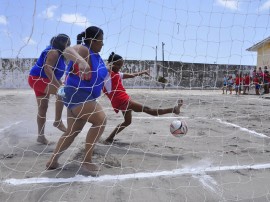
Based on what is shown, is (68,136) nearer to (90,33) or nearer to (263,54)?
(90,33)

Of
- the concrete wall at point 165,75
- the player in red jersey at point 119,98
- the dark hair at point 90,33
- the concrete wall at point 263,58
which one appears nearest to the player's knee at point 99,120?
the dark hair at point 90,33

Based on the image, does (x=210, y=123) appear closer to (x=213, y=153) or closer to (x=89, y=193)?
(x=213, y=153)

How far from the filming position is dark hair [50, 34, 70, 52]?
14.9 feet

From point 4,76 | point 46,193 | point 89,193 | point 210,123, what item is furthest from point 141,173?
point 4,76

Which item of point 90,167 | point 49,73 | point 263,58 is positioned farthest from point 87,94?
point 263,58

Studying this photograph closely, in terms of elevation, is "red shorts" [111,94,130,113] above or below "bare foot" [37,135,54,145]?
above

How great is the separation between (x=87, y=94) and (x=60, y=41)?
4.46 ft

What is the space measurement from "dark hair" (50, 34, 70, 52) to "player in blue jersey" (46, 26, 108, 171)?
91 centimetres

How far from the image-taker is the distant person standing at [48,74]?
175 inches

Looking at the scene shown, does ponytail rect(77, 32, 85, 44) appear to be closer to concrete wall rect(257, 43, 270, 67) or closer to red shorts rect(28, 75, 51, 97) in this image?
red shorts rect(28, 75, 51, 97)

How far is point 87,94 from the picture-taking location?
11.6ft

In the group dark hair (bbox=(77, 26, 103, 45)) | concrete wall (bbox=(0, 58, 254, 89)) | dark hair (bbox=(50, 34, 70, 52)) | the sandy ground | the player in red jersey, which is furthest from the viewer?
concrete wall (bbox=(0, 58, 254, 89))

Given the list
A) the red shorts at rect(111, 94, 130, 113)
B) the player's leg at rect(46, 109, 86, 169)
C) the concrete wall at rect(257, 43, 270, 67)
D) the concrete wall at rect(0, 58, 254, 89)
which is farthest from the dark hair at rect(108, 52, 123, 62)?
the concrete wall at rect(0, 58, 254, 89)

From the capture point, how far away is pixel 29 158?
4227 millimetres
